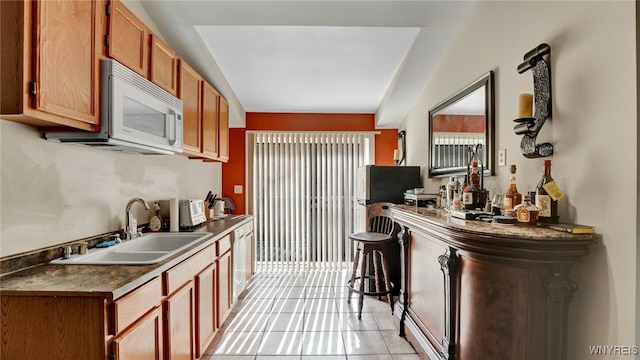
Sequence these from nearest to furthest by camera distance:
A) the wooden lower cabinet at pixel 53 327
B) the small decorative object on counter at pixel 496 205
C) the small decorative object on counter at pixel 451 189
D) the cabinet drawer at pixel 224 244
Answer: the wooden lower cabinet at pixel 53 327 → the small decorative object on counter at pixel 496 205 → the small decorative object on counter at pixel 451 189 → the cabinet drawer at pixel 224 244

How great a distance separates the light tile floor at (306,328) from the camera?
7.68 feet

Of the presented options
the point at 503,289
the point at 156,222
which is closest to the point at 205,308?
the point at 156,222

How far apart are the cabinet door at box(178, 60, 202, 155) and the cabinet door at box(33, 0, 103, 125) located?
916 mm

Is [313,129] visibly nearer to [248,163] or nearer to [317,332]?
[248,163]

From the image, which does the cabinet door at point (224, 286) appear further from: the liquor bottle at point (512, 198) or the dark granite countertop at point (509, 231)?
the liquor bottle at point (512, 198)

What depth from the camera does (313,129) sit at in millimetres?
4492

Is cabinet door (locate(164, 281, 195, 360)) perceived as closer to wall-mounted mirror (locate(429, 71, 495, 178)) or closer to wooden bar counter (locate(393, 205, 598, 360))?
wooden bar counter (locate(393, 205, 598, 360))

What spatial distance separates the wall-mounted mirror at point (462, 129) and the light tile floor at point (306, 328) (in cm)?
151

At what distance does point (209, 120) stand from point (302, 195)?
5.99 feet

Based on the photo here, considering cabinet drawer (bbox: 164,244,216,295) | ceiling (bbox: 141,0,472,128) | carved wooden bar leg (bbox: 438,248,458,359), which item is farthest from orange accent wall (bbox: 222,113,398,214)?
carved wooden bar leg (bbox: 438,248,458,359)

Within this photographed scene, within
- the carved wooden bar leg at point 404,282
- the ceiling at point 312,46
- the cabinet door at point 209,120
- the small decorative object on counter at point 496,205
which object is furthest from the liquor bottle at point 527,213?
the cabinet door at point 209,120

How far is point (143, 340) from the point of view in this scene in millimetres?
1419

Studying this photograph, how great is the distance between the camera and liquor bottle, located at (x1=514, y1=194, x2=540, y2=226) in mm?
1529

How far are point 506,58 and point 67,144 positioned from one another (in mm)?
2679
